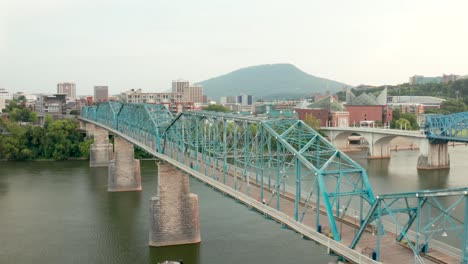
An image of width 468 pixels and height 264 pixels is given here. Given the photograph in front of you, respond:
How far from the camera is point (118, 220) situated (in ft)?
114

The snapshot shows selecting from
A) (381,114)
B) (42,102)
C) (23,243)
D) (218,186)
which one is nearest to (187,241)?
(218,186)

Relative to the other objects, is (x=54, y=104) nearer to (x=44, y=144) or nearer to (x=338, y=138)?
(x=44, y=144)

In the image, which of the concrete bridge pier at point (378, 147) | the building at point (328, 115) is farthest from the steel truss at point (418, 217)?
the building at point (328, 115)

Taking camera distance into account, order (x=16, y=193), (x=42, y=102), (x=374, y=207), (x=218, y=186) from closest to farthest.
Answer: (x=374, y=207) → (x=218, y=186) → (x=16, y=193) → (x=42, y=102)

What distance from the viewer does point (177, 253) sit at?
27.9 m

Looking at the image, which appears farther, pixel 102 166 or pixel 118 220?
pixel 102 166

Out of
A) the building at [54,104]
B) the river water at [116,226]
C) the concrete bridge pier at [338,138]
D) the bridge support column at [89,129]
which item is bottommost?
the river water at [116,226]

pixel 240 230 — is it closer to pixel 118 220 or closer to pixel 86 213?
pixel 118 220

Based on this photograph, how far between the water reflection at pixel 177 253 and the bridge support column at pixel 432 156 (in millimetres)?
38380

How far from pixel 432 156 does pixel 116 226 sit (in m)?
39.3

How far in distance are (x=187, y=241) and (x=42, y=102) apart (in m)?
101

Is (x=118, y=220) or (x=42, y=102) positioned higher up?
(x=42, y=102)

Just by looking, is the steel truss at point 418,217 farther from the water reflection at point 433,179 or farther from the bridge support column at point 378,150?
the bridge support column at point 378,150

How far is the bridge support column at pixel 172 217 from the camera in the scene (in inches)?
1132
